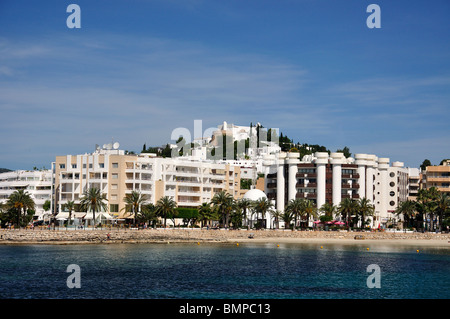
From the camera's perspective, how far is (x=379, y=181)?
158500mm

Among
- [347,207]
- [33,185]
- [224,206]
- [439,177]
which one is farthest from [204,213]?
[439,177]

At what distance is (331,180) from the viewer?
477 ft

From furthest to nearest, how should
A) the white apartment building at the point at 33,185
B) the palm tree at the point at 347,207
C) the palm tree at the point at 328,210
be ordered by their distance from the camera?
the white apartment building at the point at 33,185 → the palm tree at the point at 328,210 → the palm tree at the point at 347,207

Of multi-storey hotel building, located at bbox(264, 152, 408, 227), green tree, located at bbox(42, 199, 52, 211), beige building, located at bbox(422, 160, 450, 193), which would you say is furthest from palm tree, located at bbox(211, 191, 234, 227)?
beige building, located at bbox(422, 160, 450, 193)

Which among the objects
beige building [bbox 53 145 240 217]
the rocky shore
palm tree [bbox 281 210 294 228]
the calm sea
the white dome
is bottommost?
the calm sea

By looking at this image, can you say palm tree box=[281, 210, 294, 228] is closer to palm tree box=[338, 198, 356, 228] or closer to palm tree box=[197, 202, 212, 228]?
palm tree box=[338, 198, 356, 228]

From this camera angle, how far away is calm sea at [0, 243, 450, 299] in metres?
53.4

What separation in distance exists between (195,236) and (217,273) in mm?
54250

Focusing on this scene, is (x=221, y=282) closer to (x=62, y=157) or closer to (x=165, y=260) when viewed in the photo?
(x=165, y=260)

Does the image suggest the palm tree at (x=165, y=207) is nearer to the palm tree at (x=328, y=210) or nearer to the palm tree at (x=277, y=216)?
the palm tree at (x=277, y=216)

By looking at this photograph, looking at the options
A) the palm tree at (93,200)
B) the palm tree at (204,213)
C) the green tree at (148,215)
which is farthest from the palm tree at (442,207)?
the palm tree at (93,200)

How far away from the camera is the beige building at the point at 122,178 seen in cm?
13575
